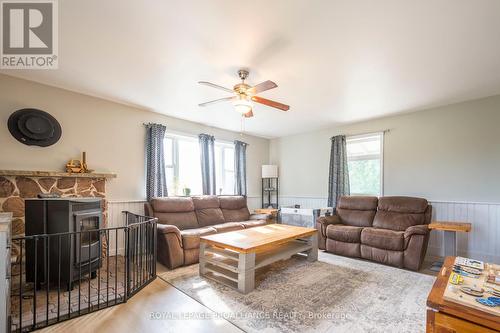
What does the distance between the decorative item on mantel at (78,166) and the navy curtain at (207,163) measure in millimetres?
2085

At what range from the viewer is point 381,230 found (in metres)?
3.63

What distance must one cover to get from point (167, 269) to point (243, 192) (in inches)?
113

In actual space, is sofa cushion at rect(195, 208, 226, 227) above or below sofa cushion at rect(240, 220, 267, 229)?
above

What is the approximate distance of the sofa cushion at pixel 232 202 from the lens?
5043 millimetres

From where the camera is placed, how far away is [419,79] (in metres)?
3.01

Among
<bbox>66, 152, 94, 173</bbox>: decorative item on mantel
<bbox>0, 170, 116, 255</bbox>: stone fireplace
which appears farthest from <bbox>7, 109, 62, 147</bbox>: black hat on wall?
<bbox>0, 170, 116, 255</bbox>: stone fireplace

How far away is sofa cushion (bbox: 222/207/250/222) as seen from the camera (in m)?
4.93

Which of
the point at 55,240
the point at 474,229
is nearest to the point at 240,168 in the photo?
the point at 55,240

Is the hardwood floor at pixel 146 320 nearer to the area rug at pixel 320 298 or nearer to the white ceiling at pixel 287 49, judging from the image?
the area rug at pixel 320 298

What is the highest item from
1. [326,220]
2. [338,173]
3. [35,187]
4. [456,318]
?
[338,173]

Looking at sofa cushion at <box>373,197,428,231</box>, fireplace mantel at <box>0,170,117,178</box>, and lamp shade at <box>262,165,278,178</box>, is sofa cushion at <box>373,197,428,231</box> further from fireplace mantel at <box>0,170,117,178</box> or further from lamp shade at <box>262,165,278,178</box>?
fireplace mantel at <box>0,170,117,178</box>

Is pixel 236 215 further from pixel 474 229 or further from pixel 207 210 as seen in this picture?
pixel 474 229

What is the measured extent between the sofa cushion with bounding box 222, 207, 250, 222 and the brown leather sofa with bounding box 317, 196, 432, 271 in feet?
5.26

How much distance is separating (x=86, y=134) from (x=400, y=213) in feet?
16.9
